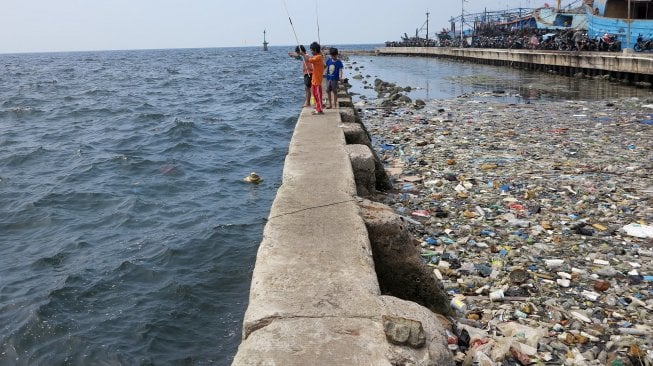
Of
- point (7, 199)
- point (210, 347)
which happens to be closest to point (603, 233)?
point (210, 347)

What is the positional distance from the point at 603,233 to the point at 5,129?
1769 centimetres

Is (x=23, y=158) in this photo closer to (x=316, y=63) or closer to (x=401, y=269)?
(x=316, y=63)

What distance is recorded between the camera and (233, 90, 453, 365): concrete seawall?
2438mm

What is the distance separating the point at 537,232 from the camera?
5531 mm

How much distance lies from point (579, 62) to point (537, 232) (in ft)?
77.5

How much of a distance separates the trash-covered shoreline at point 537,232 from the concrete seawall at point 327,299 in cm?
88

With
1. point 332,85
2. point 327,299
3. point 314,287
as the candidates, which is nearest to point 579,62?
point 332,85

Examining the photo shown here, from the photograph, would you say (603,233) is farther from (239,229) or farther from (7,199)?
(7,199)

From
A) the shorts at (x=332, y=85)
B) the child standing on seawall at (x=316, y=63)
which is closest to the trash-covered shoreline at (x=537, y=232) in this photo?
the shorts at (x=332, y=85)

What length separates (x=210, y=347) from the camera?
4.38 m

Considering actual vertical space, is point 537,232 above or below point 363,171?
below

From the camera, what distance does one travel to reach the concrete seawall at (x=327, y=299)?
2438 mm

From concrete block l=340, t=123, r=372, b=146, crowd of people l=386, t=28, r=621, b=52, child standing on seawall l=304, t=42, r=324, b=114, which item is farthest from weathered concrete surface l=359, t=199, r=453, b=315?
crowd of people l=386, t=28, r=621, b=52

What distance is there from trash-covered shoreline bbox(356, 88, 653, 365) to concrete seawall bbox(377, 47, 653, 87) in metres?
10.4
